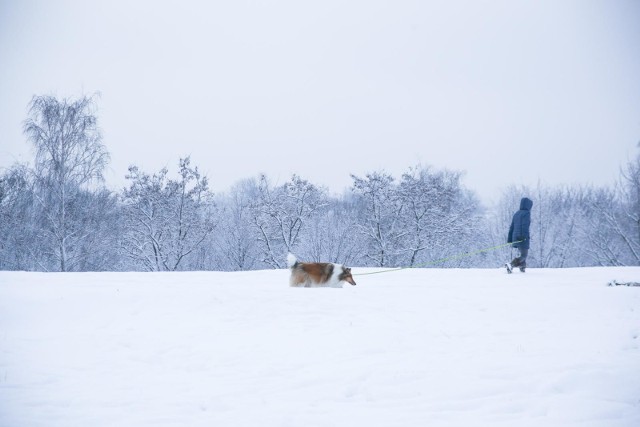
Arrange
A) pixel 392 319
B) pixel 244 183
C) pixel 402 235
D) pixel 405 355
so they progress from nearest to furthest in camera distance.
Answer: pixel 405 355, pixel 392 319, pixel 402 235, pixel 244 183

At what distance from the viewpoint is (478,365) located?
173 inches

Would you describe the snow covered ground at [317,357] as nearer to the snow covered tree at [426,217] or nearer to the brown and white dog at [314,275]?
the brown and white dog at [314,275]

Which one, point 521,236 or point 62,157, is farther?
point 62,157

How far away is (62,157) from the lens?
2355 cm

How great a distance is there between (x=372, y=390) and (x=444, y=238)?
3023 centimetres

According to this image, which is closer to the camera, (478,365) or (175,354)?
(478,365)

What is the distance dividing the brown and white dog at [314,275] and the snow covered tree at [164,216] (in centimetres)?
2038

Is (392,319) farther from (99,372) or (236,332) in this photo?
(99,372)

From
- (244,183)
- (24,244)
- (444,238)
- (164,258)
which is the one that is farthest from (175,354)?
(244,183)

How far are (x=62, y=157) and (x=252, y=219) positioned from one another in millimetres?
13324

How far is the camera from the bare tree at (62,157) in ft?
76.6

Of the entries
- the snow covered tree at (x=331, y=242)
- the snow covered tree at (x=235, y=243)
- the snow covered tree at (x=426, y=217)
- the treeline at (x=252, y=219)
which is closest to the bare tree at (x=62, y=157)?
the treeline at (x=252, y=219)

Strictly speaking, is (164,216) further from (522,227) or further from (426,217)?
(522,227)

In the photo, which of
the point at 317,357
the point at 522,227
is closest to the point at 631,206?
the point at 522,227
